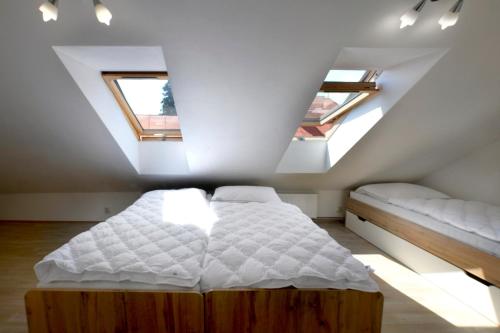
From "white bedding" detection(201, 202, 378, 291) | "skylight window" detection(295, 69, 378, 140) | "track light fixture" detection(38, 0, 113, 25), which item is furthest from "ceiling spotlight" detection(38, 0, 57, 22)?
"skylight window" detection(295, 69, 378, 140)

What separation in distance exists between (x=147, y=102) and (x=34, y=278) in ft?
6.28

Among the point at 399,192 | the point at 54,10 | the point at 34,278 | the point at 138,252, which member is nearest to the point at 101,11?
the point at 54,10

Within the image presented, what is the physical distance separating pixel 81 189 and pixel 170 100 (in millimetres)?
2148

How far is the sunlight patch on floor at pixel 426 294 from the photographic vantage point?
65.3 inches

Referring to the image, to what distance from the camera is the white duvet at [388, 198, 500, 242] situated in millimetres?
1867

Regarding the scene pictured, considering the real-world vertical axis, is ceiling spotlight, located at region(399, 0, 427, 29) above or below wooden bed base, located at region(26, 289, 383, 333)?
above

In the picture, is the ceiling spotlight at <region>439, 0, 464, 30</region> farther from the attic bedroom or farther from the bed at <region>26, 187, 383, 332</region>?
the bed at <region>26, 187, 383, 332</region>

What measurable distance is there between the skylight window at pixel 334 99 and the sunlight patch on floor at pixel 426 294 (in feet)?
5.12

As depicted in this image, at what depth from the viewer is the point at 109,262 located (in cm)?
131

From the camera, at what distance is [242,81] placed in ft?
5.53

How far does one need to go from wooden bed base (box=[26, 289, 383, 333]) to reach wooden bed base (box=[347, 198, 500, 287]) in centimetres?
117

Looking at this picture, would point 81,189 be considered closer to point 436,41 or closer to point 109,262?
point 109,262

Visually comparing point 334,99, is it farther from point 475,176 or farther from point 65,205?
point 65,205

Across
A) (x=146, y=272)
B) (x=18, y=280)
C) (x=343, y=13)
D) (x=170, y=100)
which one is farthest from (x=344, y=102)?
(x=18, y=280)
